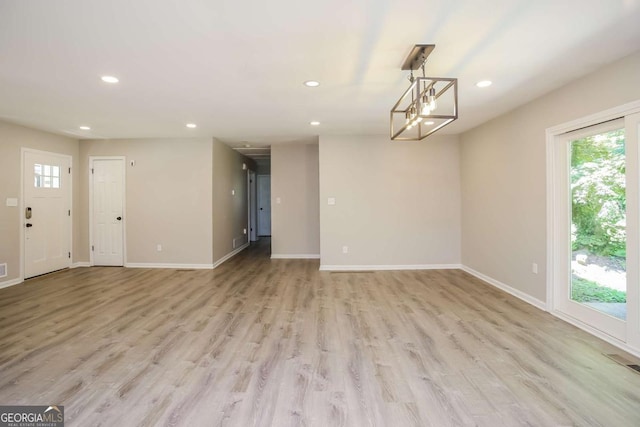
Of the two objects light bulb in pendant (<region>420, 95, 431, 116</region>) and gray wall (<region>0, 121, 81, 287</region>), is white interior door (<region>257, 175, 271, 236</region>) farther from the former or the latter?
light bulb in pendant (<region>420, 95, 431, 116</region>)

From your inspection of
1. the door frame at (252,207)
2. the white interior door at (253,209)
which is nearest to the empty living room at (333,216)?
the door frame at (252,207)

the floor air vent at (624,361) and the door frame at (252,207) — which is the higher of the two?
the door frame at (252,207)

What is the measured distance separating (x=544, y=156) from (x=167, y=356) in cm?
425

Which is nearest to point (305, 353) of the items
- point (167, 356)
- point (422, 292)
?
point (167, 356)

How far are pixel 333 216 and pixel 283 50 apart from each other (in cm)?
354

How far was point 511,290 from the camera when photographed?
421 centimetres

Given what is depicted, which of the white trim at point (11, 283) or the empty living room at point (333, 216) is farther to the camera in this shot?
the white trim at point (11, 283)

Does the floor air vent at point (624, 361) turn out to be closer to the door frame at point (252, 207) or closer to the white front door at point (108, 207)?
the white front door at point (108, 207)

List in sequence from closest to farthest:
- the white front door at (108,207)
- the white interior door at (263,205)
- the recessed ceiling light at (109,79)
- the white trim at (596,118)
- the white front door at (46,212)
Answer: the white trim at (596,118)
the recessed ceiling light at (109,79)
the white front door at (46,212)
the white front door at (108,207)
the white interior door at (263,205)

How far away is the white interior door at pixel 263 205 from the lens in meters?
10.6

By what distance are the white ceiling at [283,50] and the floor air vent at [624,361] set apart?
2400 mm

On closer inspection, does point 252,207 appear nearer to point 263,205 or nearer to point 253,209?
point 253,209

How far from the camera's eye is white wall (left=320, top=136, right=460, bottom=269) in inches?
225

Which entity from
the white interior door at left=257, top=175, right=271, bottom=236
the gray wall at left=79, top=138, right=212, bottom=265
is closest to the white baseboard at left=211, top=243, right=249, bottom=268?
the gray wall at left=79, top=138, right=212, bottom=265
